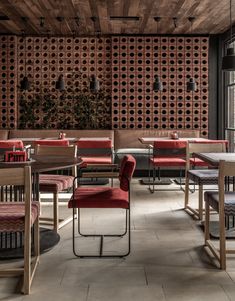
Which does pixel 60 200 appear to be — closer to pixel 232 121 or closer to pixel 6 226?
pixel 6 226

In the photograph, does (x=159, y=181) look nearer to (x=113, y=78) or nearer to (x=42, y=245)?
(x=113, y=78)

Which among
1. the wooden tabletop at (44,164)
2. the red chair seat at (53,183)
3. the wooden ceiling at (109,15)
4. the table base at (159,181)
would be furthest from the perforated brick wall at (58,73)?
the wooden tabletop at (44,164)

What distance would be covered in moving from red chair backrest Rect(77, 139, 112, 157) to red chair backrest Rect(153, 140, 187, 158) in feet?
2.45

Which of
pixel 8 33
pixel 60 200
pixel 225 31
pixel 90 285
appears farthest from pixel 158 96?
pixel 90 285

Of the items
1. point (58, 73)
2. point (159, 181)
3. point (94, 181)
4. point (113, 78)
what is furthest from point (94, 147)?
point (58, 73)

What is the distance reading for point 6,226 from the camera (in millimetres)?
2854

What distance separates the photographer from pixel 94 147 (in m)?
6.92

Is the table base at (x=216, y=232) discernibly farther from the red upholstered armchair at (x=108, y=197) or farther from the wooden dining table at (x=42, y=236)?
the wooden dining table at (x=42, y=236)

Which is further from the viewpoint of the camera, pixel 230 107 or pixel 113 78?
pixel 113 78

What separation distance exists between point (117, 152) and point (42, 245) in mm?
5010

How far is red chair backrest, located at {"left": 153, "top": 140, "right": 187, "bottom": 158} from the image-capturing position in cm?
666

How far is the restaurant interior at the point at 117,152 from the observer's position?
312 cm

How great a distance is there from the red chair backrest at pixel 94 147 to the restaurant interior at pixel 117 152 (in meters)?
0.02

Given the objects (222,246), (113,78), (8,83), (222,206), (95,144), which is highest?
(113,78)
